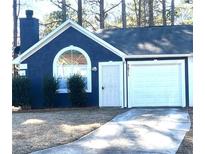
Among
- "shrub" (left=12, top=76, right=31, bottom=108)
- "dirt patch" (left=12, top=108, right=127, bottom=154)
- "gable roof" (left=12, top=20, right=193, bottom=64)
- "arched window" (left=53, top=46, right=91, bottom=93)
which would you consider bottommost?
"dirt patch" (left=12, top=108, right=127, bottom=154)

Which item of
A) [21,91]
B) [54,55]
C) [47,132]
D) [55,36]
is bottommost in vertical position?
[47,132]

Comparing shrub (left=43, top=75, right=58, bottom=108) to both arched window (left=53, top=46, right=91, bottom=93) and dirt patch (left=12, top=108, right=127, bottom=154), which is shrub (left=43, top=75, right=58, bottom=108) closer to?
arched window (left=53, top=46, right=91, bottom=93)

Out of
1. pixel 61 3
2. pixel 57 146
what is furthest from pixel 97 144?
pixel 61 3

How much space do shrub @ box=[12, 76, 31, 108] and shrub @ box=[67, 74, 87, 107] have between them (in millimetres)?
2075

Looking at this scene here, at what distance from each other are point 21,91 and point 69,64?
103 inches

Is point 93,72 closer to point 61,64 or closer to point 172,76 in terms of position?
point 61,64

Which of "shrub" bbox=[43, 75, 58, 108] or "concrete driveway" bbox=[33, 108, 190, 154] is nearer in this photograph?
"concrete driveway" bbox=[33, 108, 190, 154]

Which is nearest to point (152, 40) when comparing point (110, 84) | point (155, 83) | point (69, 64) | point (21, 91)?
point (155, 83)

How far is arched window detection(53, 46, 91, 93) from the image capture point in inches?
757

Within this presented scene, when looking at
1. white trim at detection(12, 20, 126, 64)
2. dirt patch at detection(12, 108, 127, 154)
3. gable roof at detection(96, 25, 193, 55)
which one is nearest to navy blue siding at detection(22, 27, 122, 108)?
white trim at detection(12, 20, 126, 64)

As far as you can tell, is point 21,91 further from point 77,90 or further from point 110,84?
point 110,84

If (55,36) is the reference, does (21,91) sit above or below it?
below

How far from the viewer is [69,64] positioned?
19406 mm

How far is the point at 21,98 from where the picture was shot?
755 inches
